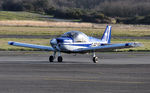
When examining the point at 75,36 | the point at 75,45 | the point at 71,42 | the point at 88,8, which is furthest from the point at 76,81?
the point at 88,8

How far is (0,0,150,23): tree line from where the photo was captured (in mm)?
66625

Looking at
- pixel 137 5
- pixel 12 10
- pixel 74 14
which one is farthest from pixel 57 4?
pixel 137 5

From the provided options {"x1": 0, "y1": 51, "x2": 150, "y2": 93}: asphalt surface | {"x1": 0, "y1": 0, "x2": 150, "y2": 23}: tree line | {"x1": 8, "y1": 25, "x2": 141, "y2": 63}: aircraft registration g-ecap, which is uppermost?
{"x1": 0, "y1": 0, "x2": 150, "y2": 23}: tree line

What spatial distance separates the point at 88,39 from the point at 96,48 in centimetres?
147

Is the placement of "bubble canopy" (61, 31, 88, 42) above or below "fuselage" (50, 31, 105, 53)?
above

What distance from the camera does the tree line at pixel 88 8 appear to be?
219ft

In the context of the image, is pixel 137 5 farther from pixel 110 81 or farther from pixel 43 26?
pixel 110 81

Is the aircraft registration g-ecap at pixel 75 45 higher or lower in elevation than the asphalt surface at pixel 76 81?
higher

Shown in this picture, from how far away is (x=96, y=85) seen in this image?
1536cm

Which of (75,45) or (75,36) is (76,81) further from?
(75,36)

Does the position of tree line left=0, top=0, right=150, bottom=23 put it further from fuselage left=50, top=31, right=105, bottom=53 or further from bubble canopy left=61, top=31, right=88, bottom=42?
bubble canopy left=61, top=31, right=88, bottom=42

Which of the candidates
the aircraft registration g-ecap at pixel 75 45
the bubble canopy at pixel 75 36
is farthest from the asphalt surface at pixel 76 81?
the bubble canopy at pixel 75 36

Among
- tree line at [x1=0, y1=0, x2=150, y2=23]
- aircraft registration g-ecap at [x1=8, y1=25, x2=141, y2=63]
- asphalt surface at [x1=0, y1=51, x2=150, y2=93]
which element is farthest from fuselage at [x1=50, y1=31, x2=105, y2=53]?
tree line at [x1=0, y1=0, x2=150, y2=23]

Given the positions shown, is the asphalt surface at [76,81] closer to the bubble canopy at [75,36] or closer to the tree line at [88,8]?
the bubble canopy at [75,36]
